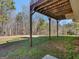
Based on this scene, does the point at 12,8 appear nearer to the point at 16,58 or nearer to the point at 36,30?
the point at 36,30

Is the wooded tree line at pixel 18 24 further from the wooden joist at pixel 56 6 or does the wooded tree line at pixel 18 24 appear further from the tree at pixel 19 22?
the wooden joist at pixel 56 6

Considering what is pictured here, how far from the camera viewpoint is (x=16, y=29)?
22.9m

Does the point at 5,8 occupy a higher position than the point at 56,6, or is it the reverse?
the point at 5,8

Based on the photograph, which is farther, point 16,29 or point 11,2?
point 16,29

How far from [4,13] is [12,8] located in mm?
1205

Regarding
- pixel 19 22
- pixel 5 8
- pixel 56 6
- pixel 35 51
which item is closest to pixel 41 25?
pixel 19 22

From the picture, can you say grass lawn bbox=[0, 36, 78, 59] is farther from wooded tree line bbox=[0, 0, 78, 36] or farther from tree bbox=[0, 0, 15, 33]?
wooded tree line bbox=[0, 0, 78, 36]

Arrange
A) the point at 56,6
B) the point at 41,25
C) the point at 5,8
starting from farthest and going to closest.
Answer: the point at 41,25 → the point at 5,8 → the point at 56,6

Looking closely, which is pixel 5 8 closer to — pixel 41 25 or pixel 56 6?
pixel 41 25

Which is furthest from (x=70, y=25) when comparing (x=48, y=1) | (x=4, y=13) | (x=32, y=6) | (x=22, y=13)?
(x=48, y=1)

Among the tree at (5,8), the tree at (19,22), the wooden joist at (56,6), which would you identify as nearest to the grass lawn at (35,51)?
the wooden joist at (56,6)

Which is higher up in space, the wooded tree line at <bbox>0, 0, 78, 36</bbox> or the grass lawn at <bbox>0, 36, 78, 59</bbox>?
the wooded tree line at <bbox>0, 0, 78, 36</bbox>

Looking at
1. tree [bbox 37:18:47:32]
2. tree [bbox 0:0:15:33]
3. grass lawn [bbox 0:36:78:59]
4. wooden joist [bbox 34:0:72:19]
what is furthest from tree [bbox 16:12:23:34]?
wooden joist [bbox 34:0:72:19]

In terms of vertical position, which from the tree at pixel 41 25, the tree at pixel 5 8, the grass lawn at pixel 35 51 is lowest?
the grass lawn at pixel 35 51
